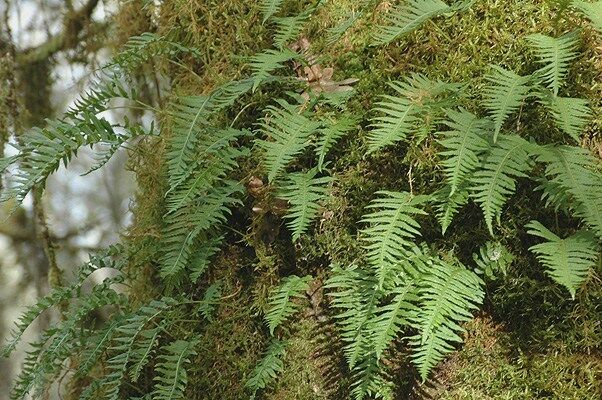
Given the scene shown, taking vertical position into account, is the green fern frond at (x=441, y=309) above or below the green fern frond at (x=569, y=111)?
below

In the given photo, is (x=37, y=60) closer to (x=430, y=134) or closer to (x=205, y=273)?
(x=205, y=273)

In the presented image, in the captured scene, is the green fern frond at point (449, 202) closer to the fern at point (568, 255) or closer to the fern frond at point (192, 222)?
the fern at point (568, 255)

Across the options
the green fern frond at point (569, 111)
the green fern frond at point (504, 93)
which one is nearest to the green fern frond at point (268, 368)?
the green fern frond at point (504, 93)

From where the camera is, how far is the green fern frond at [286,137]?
2352 mm

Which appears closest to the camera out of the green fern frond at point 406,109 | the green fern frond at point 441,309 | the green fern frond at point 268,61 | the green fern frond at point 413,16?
the green fern frond at point 441,309

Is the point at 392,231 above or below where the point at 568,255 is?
above

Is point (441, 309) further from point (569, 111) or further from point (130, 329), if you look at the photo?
point (130, 329)

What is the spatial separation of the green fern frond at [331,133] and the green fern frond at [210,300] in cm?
67

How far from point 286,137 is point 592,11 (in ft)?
3.55

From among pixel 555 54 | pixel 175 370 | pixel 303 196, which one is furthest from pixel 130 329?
pixel 555 54

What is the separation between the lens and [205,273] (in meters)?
2.78

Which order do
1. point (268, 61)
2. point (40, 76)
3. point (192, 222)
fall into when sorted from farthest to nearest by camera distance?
point (40, 76) < point (192, 222) < point (268, 61)

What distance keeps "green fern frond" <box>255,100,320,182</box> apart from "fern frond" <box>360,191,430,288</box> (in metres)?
0.36

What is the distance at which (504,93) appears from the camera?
2.16m
